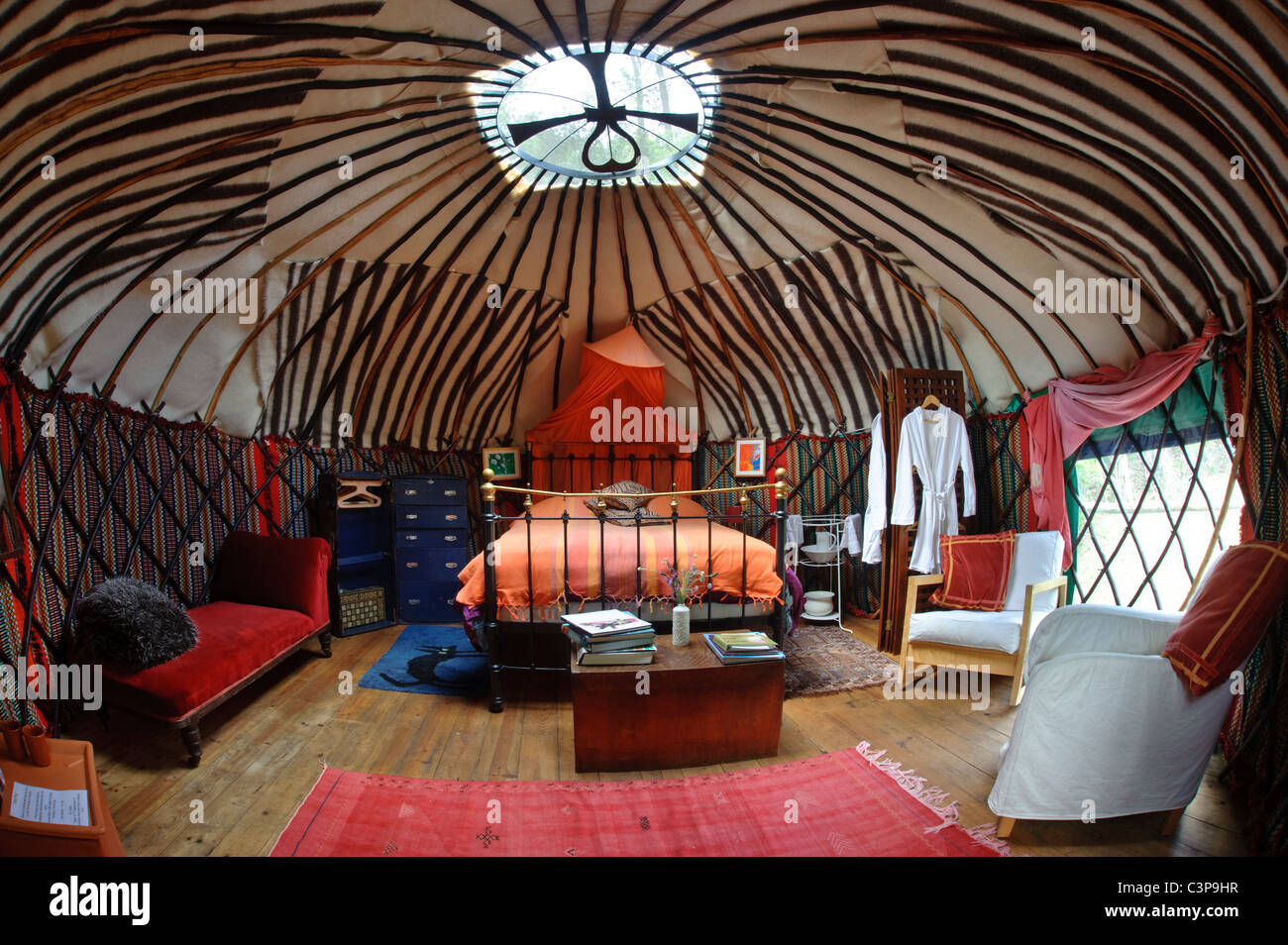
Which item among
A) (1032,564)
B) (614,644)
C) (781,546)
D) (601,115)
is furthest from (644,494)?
(1032,564)

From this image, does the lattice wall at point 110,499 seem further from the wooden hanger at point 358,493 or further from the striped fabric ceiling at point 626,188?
the wooden hanger at point 358,493

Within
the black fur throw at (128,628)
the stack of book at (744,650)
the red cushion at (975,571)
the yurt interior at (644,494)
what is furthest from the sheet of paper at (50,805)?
the red cushion at (975,571)

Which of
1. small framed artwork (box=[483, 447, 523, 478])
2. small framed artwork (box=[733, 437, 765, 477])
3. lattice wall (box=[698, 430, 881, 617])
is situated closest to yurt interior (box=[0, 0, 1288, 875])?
lattice wall (box=[698, 430, 881, 617])

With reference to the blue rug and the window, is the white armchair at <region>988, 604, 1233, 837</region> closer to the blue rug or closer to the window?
the blue rug

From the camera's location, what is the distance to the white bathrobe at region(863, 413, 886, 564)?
409 centimetres

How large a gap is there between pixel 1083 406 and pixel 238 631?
4.54 metres

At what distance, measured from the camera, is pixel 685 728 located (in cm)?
245

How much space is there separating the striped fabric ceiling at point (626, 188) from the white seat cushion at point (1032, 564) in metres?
1.06

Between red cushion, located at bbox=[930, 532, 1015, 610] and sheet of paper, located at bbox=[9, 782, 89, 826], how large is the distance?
359cm

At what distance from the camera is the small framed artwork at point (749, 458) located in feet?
18.9
